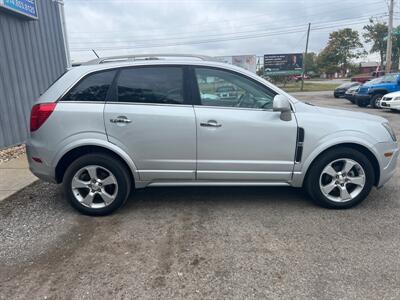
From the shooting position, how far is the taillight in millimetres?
3715

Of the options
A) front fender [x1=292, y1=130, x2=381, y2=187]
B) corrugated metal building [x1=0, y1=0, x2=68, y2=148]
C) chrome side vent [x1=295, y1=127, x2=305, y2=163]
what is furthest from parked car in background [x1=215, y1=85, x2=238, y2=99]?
corrugated metal building [x1=0, y1=0, x2=68, y2=148]

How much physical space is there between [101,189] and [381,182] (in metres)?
3.40

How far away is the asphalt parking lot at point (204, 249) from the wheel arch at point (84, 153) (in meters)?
0.53

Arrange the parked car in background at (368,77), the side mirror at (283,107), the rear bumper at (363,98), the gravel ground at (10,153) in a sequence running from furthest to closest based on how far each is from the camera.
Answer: the parked car in background at (368,77) < the rear bumper at (363,98) < the gravel ground at (10,153) < the side mirror at (283,107)

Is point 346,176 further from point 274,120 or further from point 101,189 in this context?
point 101,189

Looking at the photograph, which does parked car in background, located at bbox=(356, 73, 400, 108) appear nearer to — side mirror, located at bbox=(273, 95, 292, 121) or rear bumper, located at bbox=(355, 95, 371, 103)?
rear bumper, located at bbox=(355, 95, 371, 103)

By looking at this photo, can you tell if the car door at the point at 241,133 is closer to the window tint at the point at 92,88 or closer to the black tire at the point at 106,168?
the black tire at the point at 106,168

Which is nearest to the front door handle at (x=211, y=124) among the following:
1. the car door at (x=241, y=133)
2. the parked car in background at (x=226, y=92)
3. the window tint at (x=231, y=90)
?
the car door at (x=241, y=133)

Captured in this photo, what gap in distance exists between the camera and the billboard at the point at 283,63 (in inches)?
1626

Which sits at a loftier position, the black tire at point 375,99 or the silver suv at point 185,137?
the silver suv at point 185,137

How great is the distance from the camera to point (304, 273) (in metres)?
2.74

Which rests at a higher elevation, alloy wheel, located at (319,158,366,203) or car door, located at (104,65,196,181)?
car door, located at (104,65,196,181)

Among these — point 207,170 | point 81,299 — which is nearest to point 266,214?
point 207,170

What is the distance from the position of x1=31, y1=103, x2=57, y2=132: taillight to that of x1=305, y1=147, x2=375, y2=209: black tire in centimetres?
312
